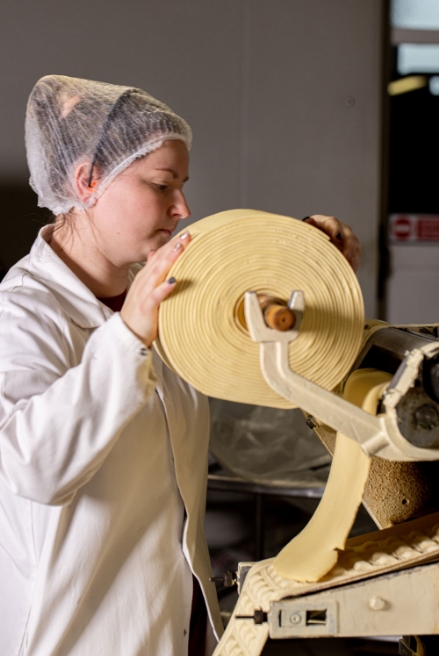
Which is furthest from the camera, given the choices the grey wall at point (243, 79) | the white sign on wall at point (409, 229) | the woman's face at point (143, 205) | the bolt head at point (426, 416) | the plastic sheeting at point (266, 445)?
the white sign on wall at point (409, 229)

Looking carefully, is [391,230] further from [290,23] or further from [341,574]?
[341,574]

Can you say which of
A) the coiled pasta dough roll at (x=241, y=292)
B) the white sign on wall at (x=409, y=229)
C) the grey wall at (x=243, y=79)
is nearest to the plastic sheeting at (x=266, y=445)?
the grey wall at (x=243, y=79)

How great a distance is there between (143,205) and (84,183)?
0.15 metres


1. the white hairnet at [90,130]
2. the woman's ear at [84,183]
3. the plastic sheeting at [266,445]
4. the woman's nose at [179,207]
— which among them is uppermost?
the white hairnet at [90,130]

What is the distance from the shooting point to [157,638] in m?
1.15

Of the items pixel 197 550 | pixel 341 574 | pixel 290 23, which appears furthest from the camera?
pixel 290 23

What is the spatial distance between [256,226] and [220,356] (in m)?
0.19

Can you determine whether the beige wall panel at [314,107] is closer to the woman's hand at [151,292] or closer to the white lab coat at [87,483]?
the white lab coat at [87,483]

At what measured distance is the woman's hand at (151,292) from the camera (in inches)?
35.4

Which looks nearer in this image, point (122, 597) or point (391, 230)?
point (122, 597)

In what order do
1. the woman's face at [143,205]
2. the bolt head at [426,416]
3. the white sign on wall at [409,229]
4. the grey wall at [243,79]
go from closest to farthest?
the bolt head at [426,416] < the woman's face at [143,205] < the grey wall at [243,79] < the white sign on wall at [409,229]

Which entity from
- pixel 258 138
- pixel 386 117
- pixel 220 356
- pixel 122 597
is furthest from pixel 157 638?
pixel 386 117

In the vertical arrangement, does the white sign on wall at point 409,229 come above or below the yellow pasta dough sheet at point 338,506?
below

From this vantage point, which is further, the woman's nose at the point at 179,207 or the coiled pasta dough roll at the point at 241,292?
the woman's nose at the point at 179,207
